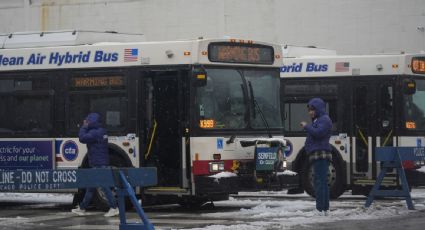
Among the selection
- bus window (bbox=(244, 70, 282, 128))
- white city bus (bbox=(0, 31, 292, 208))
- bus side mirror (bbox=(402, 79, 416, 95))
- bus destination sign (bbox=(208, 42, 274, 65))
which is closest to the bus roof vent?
white city bus (bbox=(0, 31, 292, 208))

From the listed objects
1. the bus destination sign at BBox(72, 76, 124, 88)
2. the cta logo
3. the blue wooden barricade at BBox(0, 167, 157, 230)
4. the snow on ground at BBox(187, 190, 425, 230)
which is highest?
the bus destination sign at BBox(72, 76, 124, 88)

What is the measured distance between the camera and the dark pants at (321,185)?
51.0ft

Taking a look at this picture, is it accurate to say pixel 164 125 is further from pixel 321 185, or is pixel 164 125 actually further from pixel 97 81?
pixel 321 185

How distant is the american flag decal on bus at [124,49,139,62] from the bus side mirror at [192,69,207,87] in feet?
4.56

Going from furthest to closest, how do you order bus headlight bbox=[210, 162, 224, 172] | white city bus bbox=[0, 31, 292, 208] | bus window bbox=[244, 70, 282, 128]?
bus window bbox=[244, 70, 282, 128], white city bus bbox=[0, 31, 292, 208], bus headlight bbox=[210, 162, 224, 172]

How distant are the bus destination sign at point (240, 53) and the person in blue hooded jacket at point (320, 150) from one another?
7.19ft

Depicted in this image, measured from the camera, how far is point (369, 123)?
20.7 metres


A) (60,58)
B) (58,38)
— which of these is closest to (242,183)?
(60,58)

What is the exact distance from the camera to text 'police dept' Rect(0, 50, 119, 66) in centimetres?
1780

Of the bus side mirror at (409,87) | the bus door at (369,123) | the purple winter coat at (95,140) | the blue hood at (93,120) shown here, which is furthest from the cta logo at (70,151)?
the bus side mirror at (409,87)

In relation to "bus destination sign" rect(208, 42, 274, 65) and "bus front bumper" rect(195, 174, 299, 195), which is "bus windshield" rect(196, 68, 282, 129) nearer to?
"bus destination sign" rect(208, 42, 274, 65)

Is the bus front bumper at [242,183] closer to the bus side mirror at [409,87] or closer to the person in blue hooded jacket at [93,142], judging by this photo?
the person in blue hooded jacket at [93,142]

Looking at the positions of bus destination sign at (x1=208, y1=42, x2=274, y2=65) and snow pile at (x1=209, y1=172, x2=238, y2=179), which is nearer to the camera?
snow pile at (x1=209, y1=172, x2=238, y2=179)

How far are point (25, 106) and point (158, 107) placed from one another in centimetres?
274
